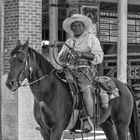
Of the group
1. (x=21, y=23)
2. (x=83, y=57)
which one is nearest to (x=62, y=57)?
(x=83, y=57)

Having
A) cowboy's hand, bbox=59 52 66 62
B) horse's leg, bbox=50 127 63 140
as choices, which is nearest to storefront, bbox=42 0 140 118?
cowboy's hand, bbox=59 52 66 62

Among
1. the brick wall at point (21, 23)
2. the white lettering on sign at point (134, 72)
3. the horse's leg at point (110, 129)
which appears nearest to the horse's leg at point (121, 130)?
the horse's leg at point (110, 129)

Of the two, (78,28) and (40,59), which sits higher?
(78,28)

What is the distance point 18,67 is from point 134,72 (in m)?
7.88

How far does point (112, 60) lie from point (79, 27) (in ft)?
21.3

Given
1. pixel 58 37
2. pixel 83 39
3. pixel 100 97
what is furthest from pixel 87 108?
pixel 58 37

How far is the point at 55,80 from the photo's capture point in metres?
7.57

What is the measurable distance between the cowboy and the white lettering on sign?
6335mm

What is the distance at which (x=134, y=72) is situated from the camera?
1451cm

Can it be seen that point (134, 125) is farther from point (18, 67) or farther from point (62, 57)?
point (18, 67)

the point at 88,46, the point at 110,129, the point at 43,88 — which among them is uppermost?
the point at 88,46

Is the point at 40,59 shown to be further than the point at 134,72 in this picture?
No

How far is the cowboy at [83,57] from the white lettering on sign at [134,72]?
6335 mm

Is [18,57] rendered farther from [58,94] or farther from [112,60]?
[112,60]
